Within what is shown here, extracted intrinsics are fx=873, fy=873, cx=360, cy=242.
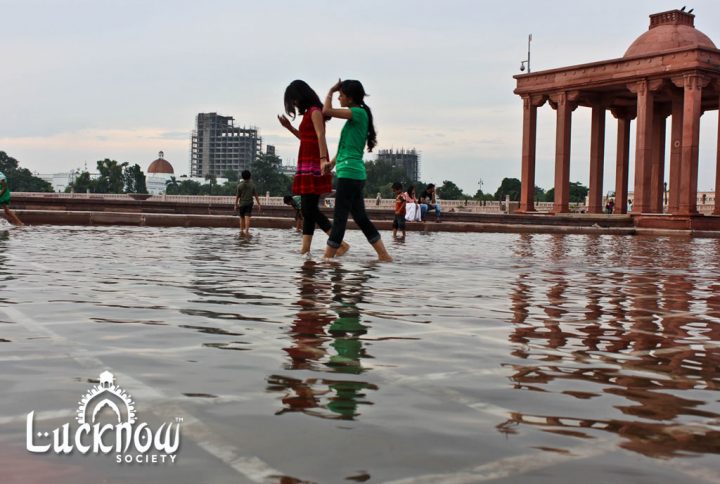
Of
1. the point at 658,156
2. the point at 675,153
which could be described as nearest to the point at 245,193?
the point at 675,153

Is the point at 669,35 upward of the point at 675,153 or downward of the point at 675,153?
upward

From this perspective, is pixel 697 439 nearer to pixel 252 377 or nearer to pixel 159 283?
pixel 252 377

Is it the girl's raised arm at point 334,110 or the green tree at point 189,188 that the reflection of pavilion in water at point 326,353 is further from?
the green tree at point 189,188

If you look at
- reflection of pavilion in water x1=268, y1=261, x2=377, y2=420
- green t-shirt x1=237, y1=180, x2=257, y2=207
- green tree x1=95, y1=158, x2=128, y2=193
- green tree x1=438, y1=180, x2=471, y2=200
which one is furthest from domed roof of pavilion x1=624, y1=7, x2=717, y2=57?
green tree x1=95, y1=158, x2=128, y2=193

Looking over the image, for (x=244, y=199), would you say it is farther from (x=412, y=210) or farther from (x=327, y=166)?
(x=327, y=166)

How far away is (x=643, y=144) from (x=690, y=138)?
7.90 ft

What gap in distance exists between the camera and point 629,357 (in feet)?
13.5

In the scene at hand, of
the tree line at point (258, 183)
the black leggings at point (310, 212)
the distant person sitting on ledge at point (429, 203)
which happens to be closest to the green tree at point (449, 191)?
the tree line at point (258, 183)

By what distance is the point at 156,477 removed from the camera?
7.23 ft

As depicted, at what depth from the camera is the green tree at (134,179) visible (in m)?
166

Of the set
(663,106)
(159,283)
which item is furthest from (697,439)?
(663,106)

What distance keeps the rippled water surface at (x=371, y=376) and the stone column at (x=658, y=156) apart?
151 ft

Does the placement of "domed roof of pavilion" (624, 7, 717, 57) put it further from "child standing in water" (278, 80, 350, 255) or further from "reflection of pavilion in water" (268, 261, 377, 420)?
"reflection of pavilion in water" (268, 261, 377, 420)

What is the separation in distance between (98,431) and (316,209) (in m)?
8.29
